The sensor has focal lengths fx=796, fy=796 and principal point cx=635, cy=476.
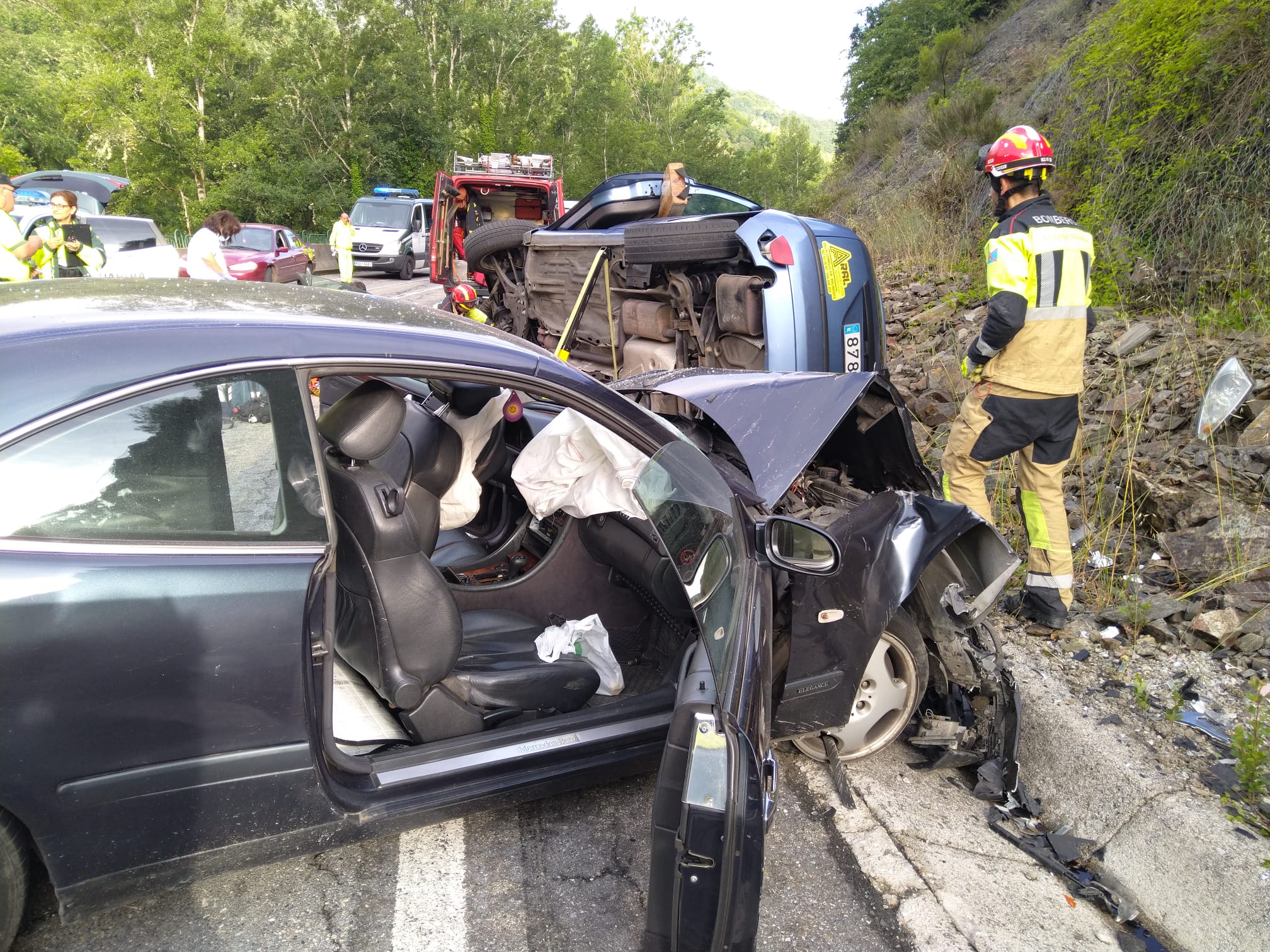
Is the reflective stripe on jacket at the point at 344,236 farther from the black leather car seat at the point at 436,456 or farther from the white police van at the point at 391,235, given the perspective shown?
the black leather car seat at the point at 436,456

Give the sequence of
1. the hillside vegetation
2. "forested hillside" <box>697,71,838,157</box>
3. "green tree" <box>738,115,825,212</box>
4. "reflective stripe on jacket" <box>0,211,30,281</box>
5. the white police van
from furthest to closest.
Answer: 1. "forested hillside" <box>697,71,838,157</box>
2. "green tree" <box>738,115,825,212</box>
3. the white police van
4. "reflective stripe on jacket" <box>0,211,30,281</box>
5. the hillside vegetation

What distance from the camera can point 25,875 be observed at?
1730mm

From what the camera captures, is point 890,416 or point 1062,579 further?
point 1062,579

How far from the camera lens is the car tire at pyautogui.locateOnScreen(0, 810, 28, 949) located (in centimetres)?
167

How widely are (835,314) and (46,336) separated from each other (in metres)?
4.02

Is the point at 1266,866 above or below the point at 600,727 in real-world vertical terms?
below

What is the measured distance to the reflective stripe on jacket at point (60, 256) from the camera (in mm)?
6863

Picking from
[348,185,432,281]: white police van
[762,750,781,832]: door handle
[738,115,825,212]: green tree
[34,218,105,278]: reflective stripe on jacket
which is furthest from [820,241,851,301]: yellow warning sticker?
[738,115,825,212]: green tree

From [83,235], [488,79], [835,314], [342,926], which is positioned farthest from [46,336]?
[488,79]

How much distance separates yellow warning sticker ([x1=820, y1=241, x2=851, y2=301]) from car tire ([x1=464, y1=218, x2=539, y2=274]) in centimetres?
383

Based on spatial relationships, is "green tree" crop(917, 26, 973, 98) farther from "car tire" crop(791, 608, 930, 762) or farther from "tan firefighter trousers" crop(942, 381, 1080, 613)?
"car tire" crop(791, 608, 930, 762)

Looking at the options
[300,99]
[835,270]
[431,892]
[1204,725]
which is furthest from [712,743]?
[300,99]

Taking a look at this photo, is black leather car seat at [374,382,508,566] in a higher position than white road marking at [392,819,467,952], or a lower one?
higher

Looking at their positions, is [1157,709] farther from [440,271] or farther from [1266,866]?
[440,271]
